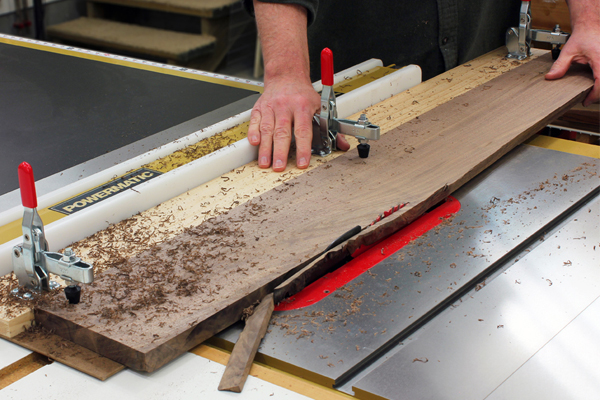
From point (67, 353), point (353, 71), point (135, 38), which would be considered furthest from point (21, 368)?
point (135, 38)

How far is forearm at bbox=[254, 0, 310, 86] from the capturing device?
151 cm

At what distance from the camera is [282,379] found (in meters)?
0.83

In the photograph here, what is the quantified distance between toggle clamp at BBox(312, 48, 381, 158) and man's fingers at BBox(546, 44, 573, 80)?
0.71m

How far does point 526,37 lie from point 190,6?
134 inches

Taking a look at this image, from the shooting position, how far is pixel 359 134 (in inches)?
53.1

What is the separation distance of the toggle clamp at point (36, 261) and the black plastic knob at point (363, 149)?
0.70 meters

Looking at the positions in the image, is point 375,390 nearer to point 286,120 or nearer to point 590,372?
point 590,372

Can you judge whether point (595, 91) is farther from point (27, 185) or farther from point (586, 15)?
point (27, 185)

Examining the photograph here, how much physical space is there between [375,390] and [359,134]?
2.24ft

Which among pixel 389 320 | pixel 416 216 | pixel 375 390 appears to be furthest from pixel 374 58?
pixel 375 390

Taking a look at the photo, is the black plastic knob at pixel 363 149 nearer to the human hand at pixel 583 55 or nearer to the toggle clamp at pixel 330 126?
the toggle clamp at pixel 330 126

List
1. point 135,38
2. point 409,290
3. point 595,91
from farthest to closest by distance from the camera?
point 135,38
point 595,91
point 409,290

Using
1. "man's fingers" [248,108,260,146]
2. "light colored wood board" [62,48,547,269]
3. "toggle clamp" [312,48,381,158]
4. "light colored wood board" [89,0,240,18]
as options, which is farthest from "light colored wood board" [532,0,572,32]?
"light colored wood board" [89,0,240,18]

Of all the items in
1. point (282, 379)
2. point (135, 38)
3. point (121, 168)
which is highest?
point (121, 168)
